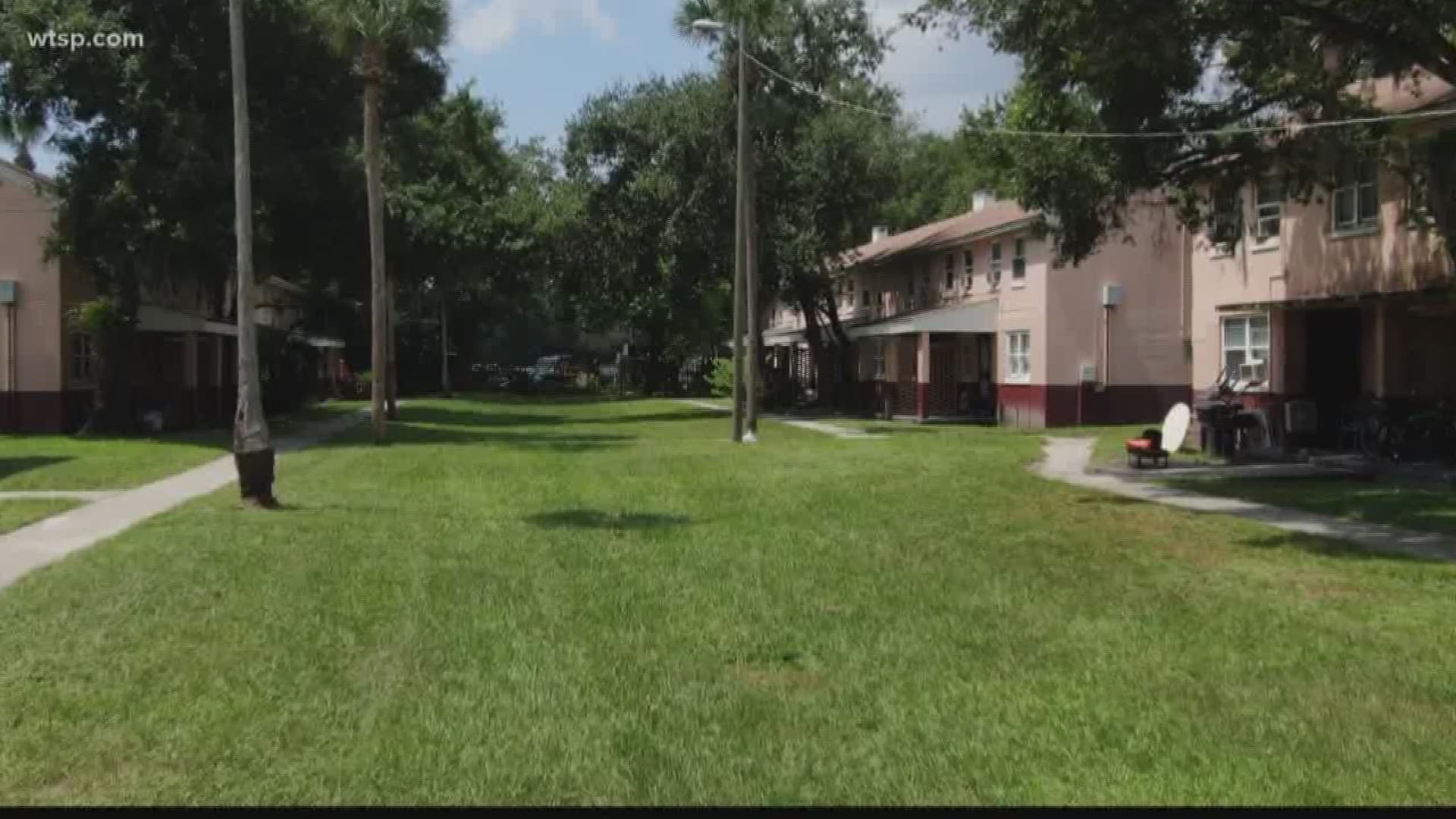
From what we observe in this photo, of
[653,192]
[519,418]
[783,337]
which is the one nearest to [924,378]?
[653,192]

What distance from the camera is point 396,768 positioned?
18.2 ft

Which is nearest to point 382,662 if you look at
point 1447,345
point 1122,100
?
point 1122,100

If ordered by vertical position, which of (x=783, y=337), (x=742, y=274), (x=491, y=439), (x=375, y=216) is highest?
(x=375, y=216)

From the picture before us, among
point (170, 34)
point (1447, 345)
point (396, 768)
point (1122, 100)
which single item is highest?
point (170, 34)

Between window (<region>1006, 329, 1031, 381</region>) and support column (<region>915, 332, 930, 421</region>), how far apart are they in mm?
2637

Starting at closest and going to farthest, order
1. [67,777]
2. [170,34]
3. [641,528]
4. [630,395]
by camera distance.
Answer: [67,777], [641,528], [170,34], [630,395]

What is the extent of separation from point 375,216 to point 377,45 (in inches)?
139

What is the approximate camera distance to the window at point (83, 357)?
29.5 m

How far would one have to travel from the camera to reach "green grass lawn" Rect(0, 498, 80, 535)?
13969mm

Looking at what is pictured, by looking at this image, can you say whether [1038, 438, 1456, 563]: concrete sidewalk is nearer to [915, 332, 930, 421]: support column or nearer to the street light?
the street light

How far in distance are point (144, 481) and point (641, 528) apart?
9.15 m

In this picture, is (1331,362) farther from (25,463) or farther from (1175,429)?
(25,463)

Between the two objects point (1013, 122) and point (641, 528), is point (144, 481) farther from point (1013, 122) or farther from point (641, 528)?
point (1013, 122)

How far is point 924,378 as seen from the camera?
37.0 metres
